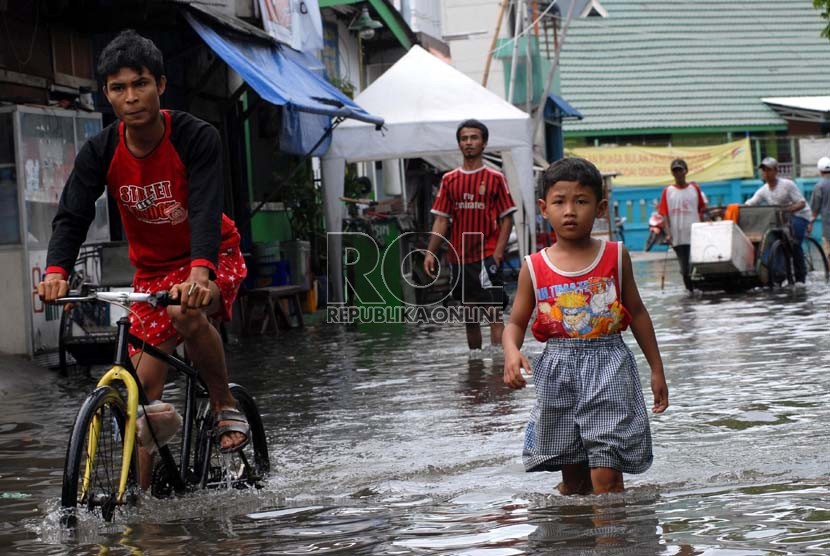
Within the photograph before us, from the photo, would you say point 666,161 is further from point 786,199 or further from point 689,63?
point 786,199

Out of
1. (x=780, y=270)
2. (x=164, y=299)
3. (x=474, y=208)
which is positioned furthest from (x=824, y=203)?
(x=164, y=299)

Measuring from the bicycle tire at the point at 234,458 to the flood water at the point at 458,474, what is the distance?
7 centimetres

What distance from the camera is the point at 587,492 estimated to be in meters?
5.73

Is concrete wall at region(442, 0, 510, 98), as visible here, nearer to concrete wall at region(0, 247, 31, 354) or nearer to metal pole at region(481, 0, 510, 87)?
metal pole at region(481, 0, 510, 87)

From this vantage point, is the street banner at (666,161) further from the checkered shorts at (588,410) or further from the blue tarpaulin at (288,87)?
the checkered shorts at (588,410)

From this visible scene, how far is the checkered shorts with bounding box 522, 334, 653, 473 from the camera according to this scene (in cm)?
541

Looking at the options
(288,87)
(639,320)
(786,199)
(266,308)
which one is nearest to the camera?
(639,320)

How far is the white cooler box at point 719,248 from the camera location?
18844mm

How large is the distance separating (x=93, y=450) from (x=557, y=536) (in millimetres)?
1575

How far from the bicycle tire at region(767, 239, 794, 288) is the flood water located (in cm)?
752

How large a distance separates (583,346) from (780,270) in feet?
49.2

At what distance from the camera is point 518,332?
5.56 metres

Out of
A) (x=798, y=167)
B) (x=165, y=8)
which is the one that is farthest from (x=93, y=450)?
(x=798, y=167)

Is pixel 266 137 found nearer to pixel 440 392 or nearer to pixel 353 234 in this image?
pixel 353 234
